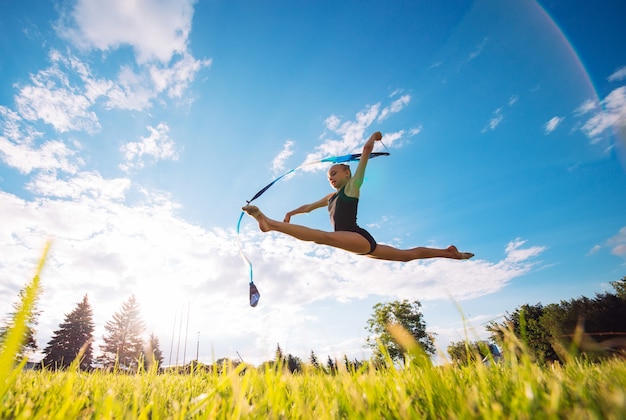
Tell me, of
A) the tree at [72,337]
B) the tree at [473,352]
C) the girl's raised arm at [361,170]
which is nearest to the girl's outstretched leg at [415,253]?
the girl's raised arm at [361,170]

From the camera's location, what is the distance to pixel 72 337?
46.0 meters

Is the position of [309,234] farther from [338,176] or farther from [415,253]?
[415,253]

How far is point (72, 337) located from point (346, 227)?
55.5 meters

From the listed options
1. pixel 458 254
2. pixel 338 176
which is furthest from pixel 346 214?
pixel 458 254

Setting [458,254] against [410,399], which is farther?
[458,254]

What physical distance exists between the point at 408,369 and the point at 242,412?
1424 millimetres

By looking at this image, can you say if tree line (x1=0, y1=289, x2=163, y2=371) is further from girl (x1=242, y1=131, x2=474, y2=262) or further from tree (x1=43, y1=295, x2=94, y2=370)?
girl (x1=242, y1=131, x2=474, y2=262)

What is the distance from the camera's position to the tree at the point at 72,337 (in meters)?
43.5

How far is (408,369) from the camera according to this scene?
8.29 feet

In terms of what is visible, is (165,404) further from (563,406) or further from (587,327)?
(587,327)

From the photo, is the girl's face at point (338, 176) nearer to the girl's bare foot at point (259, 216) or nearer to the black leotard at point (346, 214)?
the black leotard at point (346, 214)

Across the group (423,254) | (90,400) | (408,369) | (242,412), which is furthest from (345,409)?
(423,254)

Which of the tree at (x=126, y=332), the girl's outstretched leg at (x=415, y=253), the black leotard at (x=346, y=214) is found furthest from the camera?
the tree at (x=126, y=332)

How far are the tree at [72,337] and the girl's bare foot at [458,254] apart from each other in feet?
167
